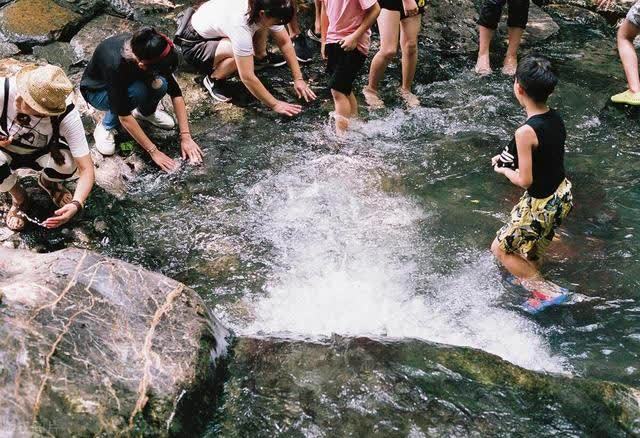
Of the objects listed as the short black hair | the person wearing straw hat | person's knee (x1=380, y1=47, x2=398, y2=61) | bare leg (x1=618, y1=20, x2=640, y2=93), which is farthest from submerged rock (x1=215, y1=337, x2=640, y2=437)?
bare leg (x1=618, y1=20, x2=640, y2=93)

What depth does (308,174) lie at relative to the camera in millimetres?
4914

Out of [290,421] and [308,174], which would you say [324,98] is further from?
[290,421]

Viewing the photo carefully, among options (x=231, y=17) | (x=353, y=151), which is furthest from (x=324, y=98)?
(x=231, y=17)

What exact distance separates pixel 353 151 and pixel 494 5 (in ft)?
8.13

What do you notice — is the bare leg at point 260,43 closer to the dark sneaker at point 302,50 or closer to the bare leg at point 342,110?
the dark sneaker at point 302,50

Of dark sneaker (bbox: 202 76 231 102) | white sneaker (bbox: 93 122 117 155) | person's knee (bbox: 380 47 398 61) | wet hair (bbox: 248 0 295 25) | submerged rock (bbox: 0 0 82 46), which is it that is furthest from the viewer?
submerged rock (bbox: 0 0 82 46)

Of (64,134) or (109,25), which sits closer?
(64,134)

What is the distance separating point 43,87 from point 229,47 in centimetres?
241

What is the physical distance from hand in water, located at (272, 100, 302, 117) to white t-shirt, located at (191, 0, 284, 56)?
0.59 meters

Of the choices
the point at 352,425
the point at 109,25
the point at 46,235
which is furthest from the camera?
the point at 109,25

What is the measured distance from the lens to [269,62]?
623 centimetres

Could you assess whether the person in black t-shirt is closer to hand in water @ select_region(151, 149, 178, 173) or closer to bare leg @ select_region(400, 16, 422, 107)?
hand in water @ select_region(151, 149, 178, 173)

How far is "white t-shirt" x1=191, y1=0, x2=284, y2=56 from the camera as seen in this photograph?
484 centimetres

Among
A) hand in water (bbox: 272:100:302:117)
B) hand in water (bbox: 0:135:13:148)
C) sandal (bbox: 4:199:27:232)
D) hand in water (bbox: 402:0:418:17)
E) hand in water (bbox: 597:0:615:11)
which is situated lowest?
sandal (bbox: 4:199:27:232)
